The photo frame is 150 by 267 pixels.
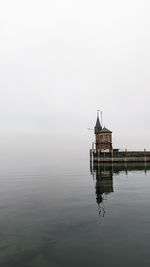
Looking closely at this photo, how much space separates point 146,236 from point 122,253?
10.4 ft

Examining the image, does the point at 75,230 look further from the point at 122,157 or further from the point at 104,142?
the point at 104,142

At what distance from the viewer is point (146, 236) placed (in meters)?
15.4

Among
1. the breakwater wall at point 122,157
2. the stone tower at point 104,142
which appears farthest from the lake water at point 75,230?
the stone tower at point 104,142

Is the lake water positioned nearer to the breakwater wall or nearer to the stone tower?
the breakwater wall

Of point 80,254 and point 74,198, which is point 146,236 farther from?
point 74,198

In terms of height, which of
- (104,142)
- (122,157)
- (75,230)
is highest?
(104,142)

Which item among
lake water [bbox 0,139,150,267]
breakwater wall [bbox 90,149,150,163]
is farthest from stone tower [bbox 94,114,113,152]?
lake water [bbox 0,139,150,267]

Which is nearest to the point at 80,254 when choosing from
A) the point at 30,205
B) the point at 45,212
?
the point at 45,212

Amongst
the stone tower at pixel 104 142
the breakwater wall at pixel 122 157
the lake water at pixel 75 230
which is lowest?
the lake water at pixel 75 230

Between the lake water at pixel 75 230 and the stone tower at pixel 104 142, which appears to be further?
the stone tower at pixel 104 142

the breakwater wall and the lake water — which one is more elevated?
the breakwater wall

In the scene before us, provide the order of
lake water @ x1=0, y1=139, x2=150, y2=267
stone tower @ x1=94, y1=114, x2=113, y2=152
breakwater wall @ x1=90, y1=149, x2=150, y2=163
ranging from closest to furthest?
lake water @ x1=0, y1=139, x2=150, y2=267
breakwater wall @ x1=90, y1=149, x2=150, y2=163
stone tower @ x1=94, y1=114, x2=113, y2=152

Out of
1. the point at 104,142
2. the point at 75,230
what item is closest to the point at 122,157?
the point at 104,142

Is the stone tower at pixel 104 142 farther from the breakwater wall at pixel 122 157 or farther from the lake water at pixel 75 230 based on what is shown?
the lake water at pixel 75 230
